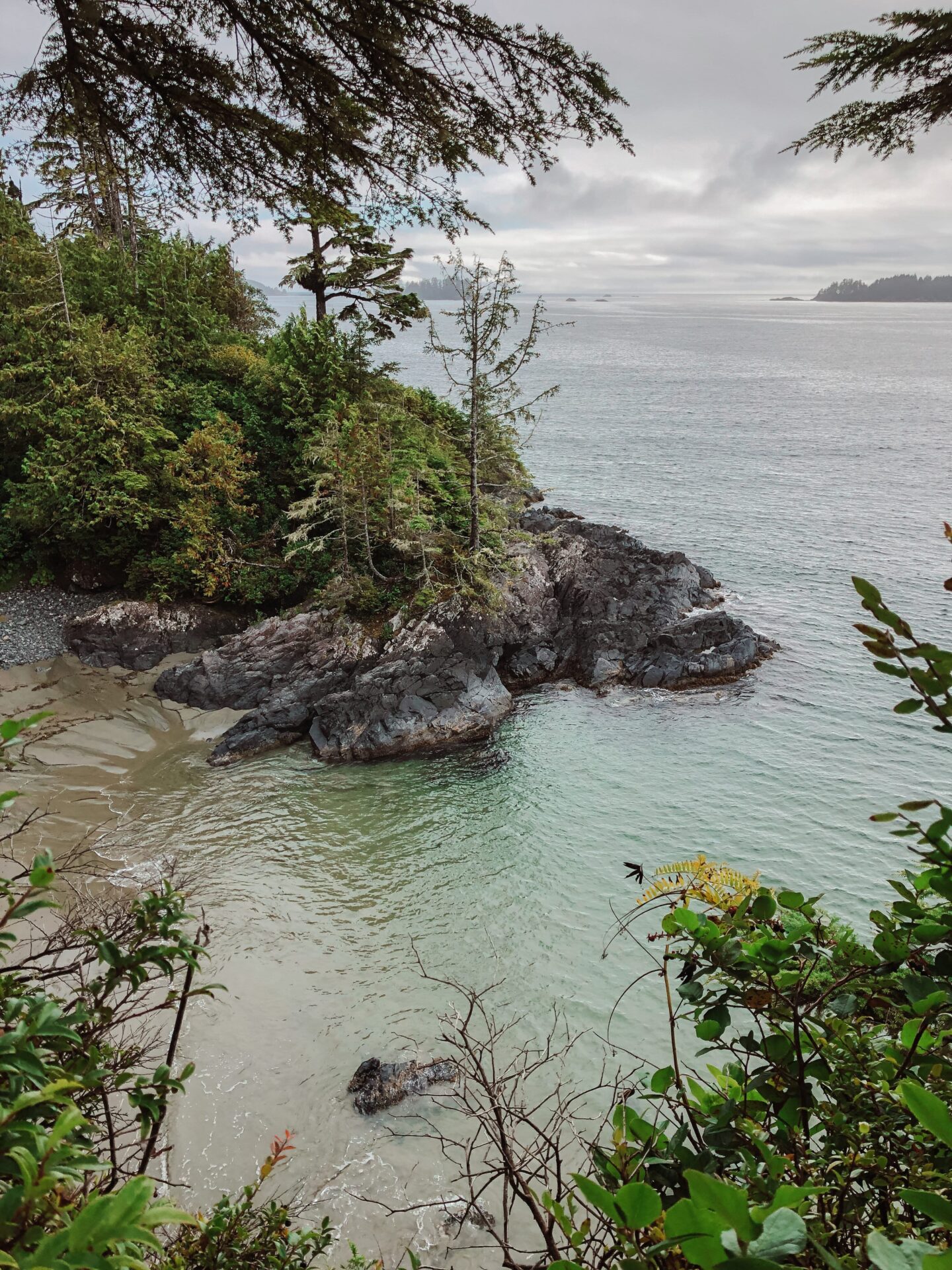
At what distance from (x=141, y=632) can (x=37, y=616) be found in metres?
3.36

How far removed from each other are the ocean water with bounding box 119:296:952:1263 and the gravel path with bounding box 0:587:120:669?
557 centimetres

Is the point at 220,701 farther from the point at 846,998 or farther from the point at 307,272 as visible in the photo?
the point at 846,998

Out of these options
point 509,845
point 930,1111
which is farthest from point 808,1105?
point 509,845

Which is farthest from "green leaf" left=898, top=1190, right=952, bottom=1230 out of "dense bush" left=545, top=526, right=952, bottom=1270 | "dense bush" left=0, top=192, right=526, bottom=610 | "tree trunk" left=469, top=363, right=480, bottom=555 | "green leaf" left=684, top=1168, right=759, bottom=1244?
"tree trunk" left=469, top=363, right=480, bottom=555

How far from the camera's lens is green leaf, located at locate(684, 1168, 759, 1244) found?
0.97 metres

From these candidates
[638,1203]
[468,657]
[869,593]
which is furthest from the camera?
[468,657]

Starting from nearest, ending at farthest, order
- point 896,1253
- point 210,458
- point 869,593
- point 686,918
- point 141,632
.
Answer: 1. point 896,1253
2. point 869,593
3. point 686,918
4. point 141,632
5. point 210,458

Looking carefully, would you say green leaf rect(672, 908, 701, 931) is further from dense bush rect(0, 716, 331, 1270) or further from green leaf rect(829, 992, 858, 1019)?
dense bush rect(0, 716, 331, 1270)

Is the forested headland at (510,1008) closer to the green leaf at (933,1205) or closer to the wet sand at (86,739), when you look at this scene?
the green leaf at (933,1205)

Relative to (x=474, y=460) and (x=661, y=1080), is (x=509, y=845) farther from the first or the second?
(x=661, y=1080)

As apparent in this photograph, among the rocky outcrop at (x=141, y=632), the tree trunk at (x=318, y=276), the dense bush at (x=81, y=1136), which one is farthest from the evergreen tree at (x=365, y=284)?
the dense bush at (x=81, y=1136)

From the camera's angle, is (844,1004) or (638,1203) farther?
(844,1004)

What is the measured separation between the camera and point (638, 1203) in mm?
1202

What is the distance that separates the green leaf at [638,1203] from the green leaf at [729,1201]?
23 cm
